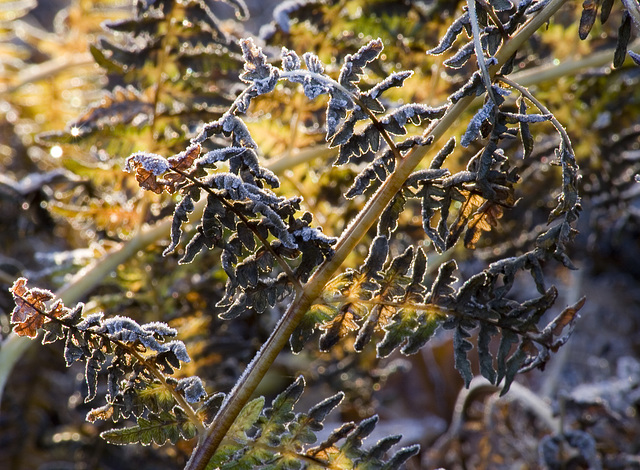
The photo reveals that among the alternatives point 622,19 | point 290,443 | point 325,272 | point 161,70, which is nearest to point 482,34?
point 622,19

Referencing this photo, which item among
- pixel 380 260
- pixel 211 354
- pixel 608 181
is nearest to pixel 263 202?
pixel 380 260

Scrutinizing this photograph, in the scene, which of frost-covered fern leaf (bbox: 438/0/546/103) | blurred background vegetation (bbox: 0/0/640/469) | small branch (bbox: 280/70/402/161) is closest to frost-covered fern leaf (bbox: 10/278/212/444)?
small branch (bbox: 280/70/402/161)

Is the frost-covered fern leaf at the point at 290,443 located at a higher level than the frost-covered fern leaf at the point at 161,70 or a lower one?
lower

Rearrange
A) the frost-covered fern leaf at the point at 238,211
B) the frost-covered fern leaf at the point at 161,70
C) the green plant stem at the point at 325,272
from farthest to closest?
the frost-covered fern leaf at the point at 161,70 < the green plant stem at the point at 325,272 < the frost-covered fern leaf at the point at 238,211

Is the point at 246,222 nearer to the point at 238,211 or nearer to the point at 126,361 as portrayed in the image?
the point at 238,211

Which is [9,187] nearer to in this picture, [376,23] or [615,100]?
[376,23]

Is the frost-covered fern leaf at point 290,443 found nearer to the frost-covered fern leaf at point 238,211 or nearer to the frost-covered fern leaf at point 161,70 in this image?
the frost-covered fern leaf at point 238,211

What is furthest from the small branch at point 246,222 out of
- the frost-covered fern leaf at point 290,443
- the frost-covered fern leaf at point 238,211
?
the frost-covered fern leaf at point 290,443
